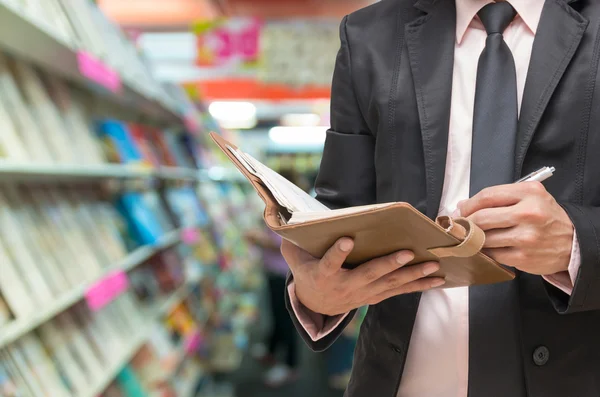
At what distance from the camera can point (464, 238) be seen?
835 mm

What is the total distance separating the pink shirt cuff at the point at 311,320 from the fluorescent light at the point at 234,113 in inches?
272

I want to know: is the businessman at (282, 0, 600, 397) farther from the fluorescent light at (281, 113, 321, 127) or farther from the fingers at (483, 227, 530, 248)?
the fluorescent light at (281, 113, 321, 127)

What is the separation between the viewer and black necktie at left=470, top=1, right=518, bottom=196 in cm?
103

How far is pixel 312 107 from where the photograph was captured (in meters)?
8.80

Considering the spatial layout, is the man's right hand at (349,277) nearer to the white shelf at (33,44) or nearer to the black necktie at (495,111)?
the black necktie at (495,111)

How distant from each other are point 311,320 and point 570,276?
0.48 metres

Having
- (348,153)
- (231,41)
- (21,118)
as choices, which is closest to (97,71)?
(21,118)

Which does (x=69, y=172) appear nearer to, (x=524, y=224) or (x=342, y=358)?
(x=524, y=224)

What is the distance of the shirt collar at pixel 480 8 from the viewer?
108 centimetres

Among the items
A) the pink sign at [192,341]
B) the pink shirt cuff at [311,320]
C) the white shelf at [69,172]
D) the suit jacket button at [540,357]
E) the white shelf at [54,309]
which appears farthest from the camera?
the pink sign at [192,341]

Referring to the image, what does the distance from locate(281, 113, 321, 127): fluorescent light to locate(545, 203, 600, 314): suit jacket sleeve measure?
8.66m

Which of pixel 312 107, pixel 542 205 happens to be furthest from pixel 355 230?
pixel 312 107

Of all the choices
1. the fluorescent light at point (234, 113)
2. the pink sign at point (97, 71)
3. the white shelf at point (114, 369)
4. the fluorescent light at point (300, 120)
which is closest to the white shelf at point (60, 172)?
the pink sign at point (97, 71)

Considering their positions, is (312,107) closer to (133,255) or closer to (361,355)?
(133,255)
